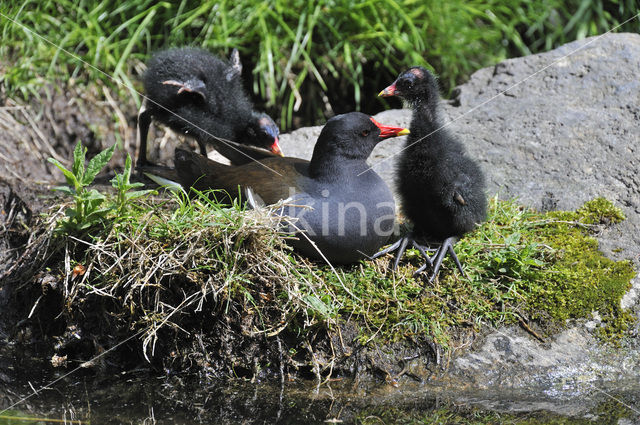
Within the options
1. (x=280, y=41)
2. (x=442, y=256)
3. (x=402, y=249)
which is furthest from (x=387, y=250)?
(x=280, y=41)

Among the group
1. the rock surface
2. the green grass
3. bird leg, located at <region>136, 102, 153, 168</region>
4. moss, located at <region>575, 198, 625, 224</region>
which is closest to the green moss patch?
the rock surface

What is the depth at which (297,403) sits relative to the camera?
302 centimetres

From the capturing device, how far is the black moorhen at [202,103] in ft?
15.5

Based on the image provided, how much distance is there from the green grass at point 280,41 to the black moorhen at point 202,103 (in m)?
0.84

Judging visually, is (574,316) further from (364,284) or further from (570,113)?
(570,113)

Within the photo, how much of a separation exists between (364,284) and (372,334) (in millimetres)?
331

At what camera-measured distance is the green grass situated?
5793 millimetres

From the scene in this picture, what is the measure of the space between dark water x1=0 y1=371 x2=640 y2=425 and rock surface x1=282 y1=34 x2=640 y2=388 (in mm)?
279

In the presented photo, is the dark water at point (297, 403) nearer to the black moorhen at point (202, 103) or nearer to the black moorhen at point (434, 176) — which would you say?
the black moorhen at point (434, 176)

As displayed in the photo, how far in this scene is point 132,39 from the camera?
580cm

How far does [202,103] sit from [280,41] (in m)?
1.31

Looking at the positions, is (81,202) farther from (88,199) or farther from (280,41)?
(280,41)

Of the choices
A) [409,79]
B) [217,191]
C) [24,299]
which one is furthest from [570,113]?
[24,299]

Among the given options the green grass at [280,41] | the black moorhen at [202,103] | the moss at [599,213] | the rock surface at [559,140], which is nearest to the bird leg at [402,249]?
the rock surface at [559,140]
